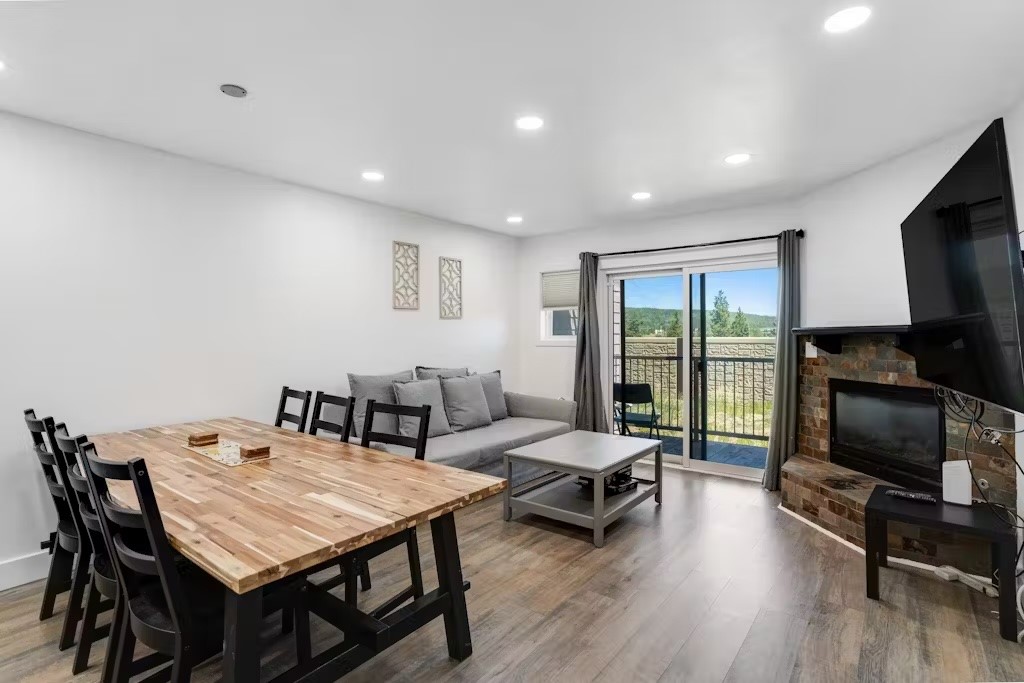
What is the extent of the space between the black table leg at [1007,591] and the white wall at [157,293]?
4.20m

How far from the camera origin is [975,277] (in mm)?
1583

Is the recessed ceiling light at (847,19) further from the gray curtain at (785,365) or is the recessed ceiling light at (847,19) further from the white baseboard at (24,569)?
the white baseboard at (24,569)

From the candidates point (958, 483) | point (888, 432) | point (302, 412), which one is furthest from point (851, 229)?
point (302, 412)

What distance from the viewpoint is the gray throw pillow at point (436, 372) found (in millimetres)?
4727

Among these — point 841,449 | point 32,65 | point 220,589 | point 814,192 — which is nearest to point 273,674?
point 220,589

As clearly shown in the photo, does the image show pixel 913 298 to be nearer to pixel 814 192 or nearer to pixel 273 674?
pixel 814 192

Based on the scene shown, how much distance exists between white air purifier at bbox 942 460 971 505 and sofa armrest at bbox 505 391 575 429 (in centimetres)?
291

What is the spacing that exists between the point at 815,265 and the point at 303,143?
401 centimetres

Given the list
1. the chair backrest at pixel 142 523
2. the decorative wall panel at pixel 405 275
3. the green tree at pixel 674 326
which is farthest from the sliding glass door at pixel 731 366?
the chair backrest at pixel 142 523

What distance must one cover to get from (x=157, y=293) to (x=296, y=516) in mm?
2410

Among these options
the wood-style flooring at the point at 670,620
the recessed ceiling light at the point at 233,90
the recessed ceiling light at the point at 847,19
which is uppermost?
the recessed ceiling light at the point at 233,90

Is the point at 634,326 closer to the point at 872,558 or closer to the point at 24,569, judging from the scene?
the point at 872,558

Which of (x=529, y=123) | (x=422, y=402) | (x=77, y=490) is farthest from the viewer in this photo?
(x=422, y=402)

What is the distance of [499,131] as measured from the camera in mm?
2965
